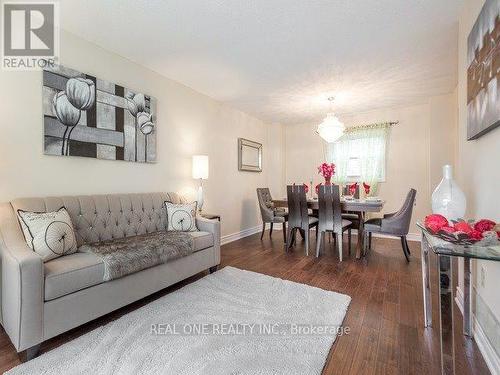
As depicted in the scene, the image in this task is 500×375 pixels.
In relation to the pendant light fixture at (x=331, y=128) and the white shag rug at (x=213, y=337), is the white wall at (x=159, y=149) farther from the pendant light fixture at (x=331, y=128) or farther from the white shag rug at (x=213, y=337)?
the pendant light fixture at (x=331, y=128)

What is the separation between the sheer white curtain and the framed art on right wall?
2.94m

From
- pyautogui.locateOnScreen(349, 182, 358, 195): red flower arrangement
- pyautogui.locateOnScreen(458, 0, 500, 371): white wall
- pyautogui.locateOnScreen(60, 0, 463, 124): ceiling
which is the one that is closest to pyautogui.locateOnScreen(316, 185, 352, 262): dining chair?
pyautogui.locateOnScreen(349, 182, 358, 195): red flower arrangement

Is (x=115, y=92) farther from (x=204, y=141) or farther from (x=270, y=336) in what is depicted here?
(x=270, y=336)

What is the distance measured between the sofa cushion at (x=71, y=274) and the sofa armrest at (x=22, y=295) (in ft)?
0.19

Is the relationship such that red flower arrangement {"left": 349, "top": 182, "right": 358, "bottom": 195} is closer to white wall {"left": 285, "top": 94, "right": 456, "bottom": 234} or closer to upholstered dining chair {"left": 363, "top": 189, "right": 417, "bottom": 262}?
upholstered dining chair {"left": 363, "top": 189, "right": 417, "bottom": 262}

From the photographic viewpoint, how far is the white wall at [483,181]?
135cm

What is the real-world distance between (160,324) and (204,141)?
8.84 ft

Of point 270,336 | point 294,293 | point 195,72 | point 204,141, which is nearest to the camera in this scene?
point 270,336

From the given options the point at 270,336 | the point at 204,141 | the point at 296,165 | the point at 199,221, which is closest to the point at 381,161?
the point at 296,165

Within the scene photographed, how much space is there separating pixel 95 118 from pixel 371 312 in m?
3.10

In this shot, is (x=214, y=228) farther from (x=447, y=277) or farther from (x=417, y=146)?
(x=417, y=146)

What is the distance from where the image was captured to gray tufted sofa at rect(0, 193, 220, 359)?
139 cm

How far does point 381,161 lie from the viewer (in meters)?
4.53

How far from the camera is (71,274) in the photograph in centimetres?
157
